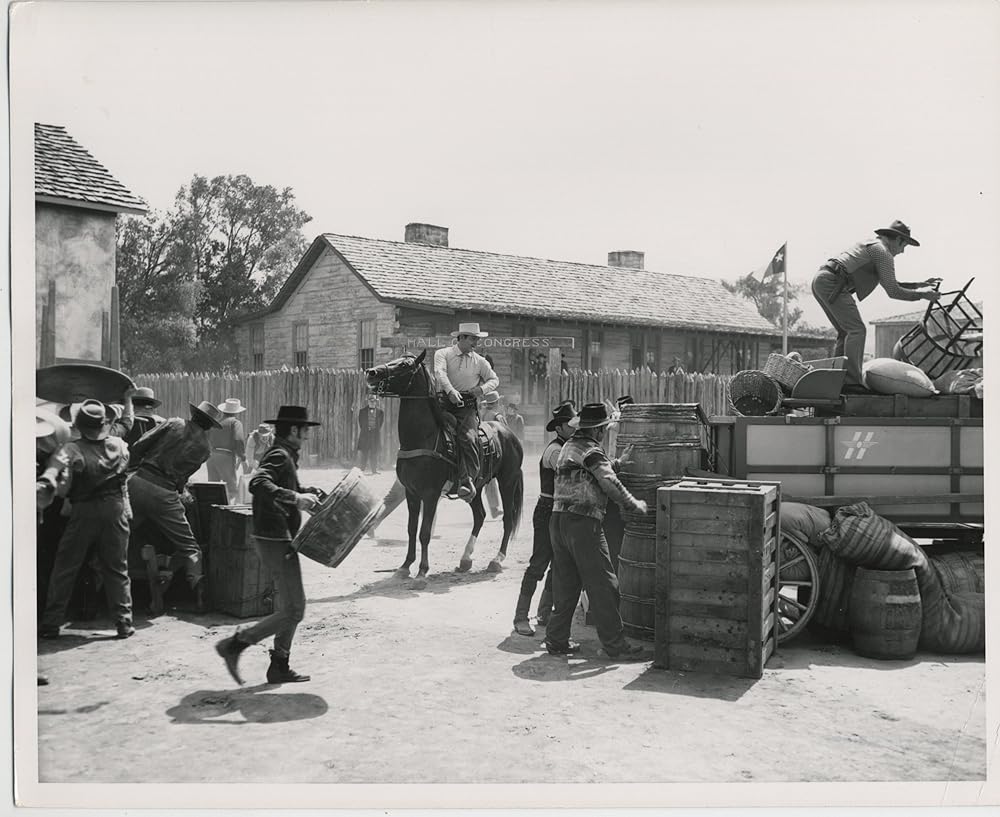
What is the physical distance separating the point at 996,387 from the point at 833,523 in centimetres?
143

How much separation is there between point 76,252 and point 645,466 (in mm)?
5770

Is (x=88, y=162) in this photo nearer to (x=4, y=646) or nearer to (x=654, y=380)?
(x=4, y=646)

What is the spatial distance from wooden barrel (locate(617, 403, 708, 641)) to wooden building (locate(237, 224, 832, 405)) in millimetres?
8849

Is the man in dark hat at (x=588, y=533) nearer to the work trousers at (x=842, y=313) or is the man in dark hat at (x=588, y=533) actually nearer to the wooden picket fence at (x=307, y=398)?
the work trousers at (x=842, y=313)

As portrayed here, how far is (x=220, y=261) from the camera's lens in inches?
714

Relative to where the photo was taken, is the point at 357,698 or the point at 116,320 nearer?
the point at 357,698

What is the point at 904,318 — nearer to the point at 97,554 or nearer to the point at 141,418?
the point at 141,418

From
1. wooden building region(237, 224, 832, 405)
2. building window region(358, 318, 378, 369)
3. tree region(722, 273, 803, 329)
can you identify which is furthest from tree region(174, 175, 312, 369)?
tree region(722, 273, 803, 329)

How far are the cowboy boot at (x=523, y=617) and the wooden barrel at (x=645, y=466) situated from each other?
72 cm

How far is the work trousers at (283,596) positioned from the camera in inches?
211

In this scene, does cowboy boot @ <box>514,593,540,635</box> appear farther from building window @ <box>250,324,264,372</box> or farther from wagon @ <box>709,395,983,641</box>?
building window @ <box>250,324,264,372</box>

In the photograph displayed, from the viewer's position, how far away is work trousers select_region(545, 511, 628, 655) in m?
6.01
